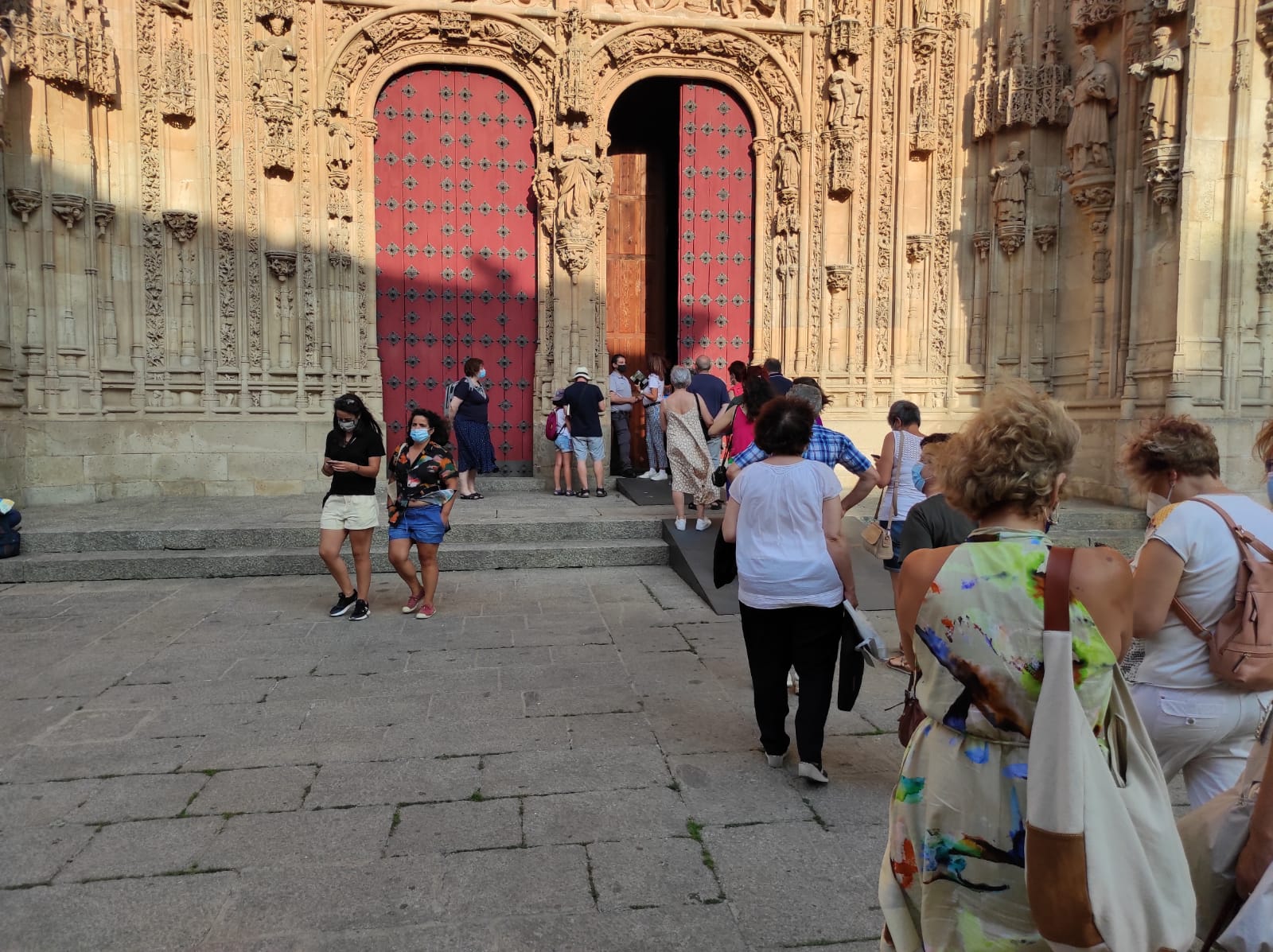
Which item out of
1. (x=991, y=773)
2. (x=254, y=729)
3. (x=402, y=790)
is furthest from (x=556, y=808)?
(x=991, y=773)

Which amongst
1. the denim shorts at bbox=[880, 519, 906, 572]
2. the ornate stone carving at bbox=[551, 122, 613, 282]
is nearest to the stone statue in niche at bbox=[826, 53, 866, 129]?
the ornate stone carving at bbox=[551, 122, 613, 282]

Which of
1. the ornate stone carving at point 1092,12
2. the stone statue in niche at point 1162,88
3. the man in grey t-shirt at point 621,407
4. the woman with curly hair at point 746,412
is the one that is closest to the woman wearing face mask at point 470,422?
the man in grey t-shirt at point 621,407

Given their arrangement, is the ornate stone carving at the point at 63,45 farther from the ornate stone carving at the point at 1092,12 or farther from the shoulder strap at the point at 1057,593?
the shoulder strap at the point at 1057,593

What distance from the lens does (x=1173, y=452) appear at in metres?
2.61

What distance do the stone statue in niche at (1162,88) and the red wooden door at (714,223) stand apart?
15.7ft

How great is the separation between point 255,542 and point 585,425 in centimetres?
374

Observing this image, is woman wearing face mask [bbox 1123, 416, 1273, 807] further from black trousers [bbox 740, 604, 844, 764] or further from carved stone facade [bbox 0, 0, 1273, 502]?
carved stone facade [bbox 0, 0, 1273, 502]

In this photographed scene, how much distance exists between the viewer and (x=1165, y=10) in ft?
27.9

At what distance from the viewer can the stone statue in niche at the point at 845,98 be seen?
1137 centimetres

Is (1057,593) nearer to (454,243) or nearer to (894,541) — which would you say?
(894,541)

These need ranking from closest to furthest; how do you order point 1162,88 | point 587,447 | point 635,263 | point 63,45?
point 1162,88
point 63,45
point 587,447
point 635,263

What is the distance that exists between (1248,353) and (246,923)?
9.63m

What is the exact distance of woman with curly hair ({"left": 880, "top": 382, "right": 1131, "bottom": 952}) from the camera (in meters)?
1.64

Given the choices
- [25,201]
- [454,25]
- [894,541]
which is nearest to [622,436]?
[454,25]
